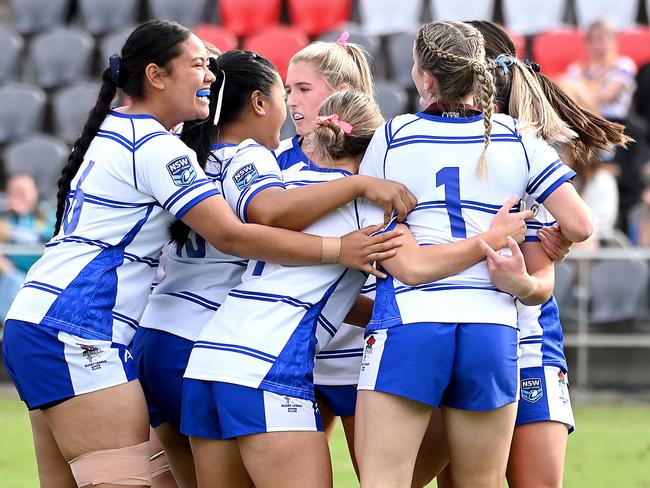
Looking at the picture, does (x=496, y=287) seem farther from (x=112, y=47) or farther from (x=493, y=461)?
(x=112, y=47)

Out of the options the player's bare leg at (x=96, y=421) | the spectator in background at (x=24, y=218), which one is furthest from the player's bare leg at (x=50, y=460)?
the spectator in background at (x=24, y=218)

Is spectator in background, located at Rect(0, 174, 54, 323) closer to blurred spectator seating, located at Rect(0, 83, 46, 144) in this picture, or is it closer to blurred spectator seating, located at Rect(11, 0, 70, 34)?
blurred spectator seating, located at Rect(0, 83, 46, 144)

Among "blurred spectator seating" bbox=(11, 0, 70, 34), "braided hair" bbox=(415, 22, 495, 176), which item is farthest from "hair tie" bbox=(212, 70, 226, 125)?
"blurred spectator seating" bbox=(11, 0, 70, 34)

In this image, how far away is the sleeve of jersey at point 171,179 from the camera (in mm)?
3201

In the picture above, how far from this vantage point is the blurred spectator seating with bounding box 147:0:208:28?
1120 cm

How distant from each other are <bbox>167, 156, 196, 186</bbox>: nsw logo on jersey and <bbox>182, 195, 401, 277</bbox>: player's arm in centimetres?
8

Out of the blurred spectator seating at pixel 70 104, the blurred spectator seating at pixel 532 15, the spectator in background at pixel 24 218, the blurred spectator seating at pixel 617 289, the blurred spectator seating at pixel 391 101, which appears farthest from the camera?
the blurred spectator seating at pixel 532 15

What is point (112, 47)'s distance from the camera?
1073cm

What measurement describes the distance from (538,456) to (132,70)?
1.72 m

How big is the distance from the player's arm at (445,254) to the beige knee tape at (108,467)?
0.92 m

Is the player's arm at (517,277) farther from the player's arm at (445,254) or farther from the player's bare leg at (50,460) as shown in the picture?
the player's bare leg at (50,460)

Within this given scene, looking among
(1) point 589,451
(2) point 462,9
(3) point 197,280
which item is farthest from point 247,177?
(2) point 462,9

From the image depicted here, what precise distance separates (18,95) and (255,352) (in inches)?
315

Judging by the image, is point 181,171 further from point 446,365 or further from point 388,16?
point 388,16
